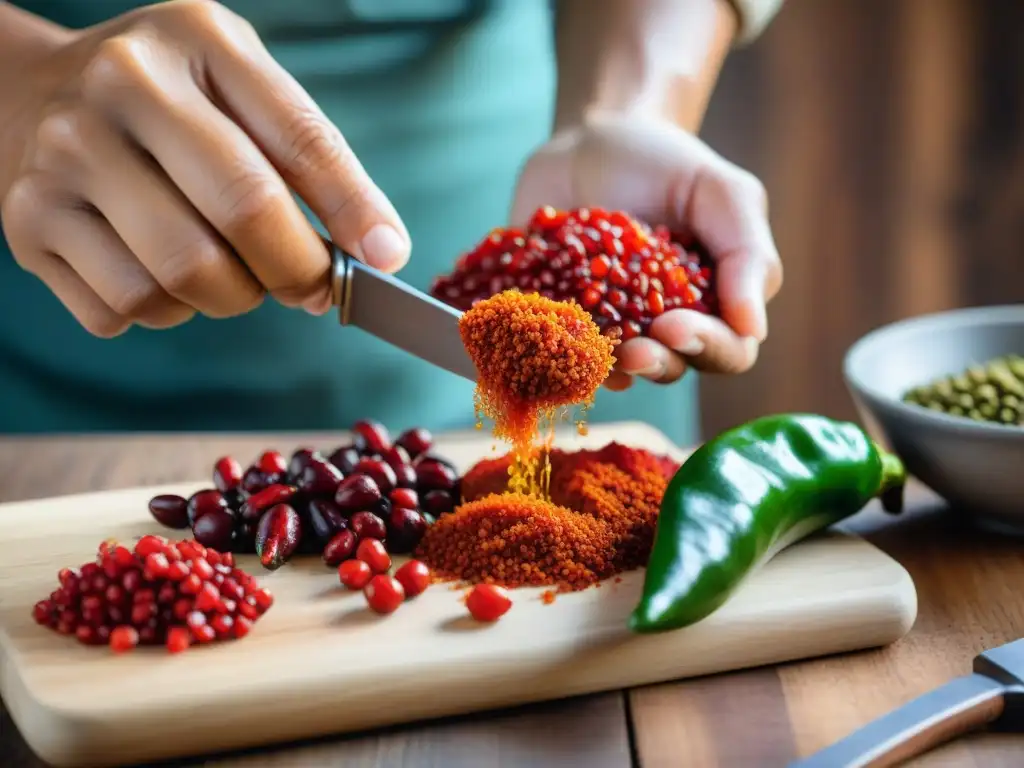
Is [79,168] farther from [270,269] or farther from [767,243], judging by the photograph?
[767,243]

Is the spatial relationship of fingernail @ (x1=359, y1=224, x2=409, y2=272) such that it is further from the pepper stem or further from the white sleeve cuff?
the white sleeve cuff

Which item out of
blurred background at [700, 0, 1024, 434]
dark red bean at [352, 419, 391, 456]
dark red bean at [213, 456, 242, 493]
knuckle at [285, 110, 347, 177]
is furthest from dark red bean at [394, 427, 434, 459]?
blurred background at [700, 0, 1024, 434]

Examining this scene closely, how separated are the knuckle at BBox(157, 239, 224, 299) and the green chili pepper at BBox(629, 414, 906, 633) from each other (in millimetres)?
532

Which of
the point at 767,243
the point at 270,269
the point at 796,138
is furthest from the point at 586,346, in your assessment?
the point at 796,138

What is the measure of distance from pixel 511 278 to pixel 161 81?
0.45m

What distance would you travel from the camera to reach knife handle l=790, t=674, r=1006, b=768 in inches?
34.0

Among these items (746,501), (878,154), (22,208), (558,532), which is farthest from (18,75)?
(878,154)

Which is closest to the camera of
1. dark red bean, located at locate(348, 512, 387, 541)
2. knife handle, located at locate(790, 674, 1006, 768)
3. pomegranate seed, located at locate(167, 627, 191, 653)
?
knife handle, located at locate(790, 674, 1006, 768)

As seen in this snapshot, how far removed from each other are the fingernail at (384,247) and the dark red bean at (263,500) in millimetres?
278

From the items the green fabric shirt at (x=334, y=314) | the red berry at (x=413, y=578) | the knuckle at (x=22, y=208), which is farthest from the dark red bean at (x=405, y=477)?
the green fabric shirt at (x=334, y=314)

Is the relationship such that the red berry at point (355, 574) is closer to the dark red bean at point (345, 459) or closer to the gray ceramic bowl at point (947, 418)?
the dark red bean at point (345, 459)

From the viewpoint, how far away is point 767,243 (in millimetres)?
1512

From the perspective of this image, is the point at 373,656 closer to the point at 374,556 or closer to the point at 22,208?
the point at 374,556

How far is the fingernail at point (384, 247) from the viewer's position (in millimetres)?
1205
